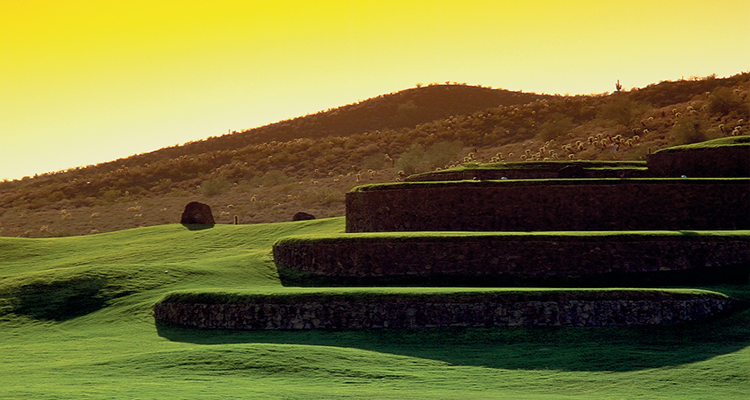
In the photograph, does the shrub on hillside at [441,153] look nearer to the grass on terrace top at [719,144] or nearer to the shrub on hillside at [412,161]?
the shrub on hillside at [412,161]

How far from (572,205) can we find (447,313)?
9607 mm

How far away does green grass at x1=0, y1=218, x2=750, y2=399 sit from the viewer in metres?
11.4

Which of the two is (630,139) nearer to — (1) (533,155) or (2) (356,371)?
(1) (533,155)

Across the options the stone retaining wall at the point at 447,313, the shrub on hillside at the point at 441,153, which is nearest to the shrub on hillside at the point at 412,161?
the shrub on hillside at the point at 441,153

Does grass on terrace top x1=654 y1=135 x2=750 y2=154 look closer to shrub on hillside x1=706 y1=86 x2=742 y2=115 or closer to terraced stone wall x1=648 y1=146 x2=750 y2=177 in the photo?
terraced stone wall x1=648 y1=146 x2=750 y2=177

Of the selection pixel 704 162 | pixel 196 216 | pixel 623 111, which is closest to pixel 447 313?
pixel 704 162

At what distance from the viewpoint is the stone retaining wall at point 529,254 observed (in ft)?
63.7

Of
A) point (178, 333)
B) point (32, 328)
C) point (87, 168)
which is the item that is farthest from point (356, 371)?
point (87, 168)

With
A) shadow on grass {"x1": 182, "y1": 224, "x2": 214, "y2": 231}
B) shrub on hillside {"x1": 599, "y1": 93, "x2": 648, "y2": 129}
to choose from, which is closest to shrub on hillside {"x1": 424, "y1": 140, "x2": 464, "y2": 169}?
shrub on hillside {"x1": 599, "y1": 93, "x2": 648, "y2": 129}

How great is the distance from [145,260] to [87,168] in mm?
86213

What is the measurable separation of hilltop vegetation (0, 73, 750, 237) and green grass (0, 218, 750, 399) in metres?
29.9

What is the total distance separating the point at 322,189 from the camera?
6425 cm

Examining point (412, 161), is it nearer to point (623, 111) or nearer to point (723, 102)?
point (623, 111)

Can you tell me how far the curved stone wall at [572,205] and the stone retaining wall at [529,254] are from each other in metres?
4.05
